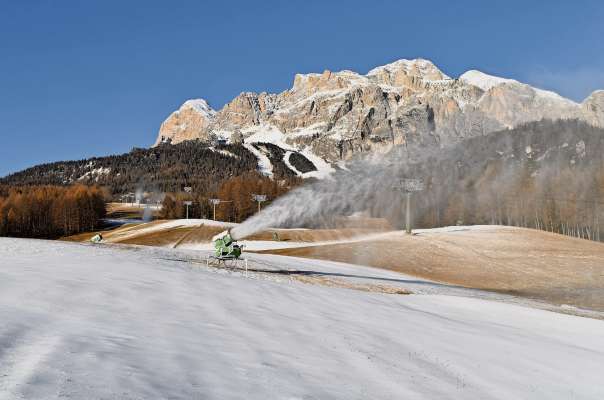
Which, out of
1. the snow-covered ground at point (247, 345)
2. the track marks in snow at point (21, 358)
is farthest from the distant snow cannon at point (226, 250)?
the track marks in snow at point (21, 358)

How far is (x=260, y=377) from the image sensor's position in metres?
9.11

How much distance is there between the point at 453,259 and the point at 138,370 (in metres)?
54.3

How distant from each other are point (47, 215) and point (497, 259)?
429ft

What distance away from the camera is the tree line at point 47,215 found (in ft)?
461

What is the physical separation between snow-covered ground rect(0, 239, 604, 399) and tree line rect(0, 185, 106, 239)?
5297 inches

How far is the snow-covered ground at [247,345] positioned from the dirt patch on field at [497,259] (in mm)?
24023

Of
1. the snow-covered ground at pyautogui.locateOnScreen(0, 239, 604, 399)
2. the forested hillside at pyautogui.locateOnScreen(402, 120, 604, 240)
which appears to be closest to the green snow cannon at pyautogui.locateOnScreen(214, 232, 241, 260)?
the snow-covered ground at pyautogui.locateOnScreen(0, 239, 604, 399)

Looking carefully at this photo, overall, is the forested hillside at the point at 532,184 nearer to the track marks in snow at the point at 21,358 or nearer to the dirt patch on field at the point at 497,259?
the dirt patch on field at the point at 497,259

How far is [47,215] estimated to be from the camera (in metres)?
145

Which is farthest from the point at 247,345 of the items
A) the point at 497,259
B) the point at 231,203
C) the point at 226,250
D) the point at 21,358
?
the point at 231,203

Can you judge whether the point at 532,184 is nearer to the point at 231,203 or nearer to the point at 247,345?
the point at 231,203

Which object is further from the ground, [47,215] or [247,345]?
[47,215]

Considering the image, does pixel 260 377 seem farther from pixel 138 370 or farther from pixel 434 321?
pixel 434 321

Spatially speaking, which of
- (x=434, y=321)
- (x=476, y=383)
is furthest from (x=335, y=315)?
(x=476, y=383)
